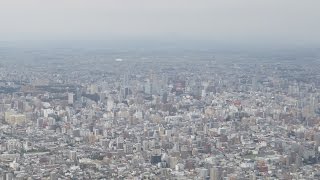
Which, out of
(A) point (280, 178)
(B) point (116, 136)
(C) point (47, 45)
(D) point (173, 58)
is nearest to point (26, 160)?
(B) point (116, 136)

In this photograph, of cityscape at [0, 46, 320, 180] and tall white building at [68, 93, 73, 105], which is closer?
cityscape at [0, 46, 320, 180]

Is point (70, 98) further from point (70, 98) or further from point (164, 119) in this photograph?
point (164, 119)

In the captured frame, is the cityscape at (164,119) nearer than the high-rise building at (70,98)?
Yes

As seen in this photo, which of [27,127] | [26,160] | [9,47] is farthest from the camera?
[9,47]

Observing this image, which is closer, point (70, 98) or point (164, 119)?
point (164, 119)

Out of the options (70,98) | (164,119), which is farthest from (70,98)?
(164,119)

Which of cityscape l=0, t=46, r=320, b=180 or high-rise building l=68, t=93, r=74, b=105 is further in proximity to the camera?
high-rise building l=68, t=93, r=74, b=105

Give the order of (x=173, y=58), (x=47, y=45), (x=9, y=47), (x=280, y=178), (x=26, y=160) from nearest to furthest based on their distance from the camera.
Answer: (x=280, y=178), (x=26, y=160), (x=173, y=58), (x=9, y=47), (x=47, y=45)

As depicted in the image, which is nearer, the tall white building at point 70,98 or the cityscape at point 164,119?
the cityscape at point 164,119

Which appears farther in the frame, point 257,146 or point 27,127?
point 27,127

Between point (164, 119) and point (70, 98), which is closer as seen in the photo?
point (164, 119)

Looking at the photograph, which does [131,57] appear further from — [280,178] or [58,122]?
[280,178]
